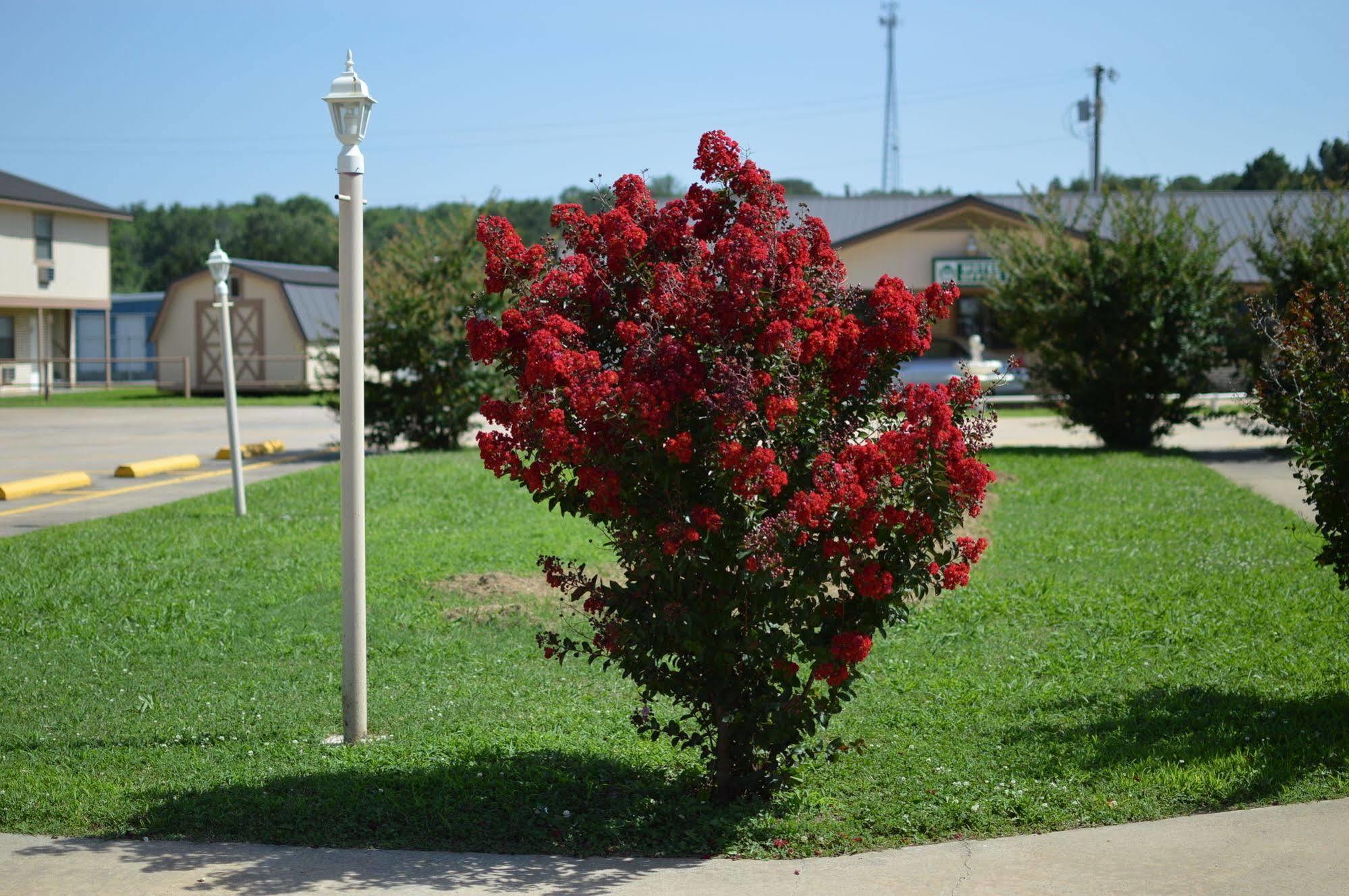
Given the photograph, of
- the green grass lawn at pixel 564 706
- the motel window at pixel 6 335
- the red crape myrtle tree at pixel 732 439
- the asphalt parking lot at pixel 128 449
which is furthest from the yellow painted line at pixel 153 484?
the motel window at pixel 6 335

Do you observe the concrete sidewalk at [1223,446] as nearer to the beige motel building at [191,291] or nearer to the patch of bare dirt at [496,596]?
the patch of bare dirt at [496,596]

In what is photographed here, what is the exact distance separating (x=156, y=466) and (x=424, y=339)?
4.34 m

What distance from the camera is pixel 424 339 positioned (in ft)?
65.9

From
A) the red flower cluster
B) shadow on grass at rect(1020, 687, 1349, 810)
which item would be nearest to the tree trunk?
the red flower cluster

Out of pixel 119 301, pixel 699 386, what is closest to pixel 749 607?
pixel 699 386

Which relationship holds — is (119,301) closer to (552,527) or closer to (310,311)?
(310,311)

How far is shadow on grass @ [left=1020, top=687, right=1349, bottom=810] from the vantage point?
550 centimetres

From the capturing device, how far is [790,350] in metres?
4.80

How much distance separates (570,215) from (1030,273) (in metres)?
16.5

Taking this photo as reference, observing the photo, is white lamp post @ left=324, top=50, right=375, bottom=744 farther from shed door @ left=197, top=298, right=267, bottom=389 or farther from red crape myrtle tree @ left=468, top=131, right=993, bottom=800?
shed door @ left=197, top=298, right=267, bottom=389

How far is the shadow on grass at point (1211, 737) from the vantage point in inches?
216

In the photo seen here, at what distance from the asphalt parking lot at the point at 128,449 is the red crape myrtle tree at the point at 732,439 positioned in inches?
395

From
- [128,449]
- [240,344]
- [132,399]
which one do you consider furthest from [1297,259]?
[240,344]

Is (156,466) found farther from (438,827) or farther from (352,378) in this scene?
(438,827)
